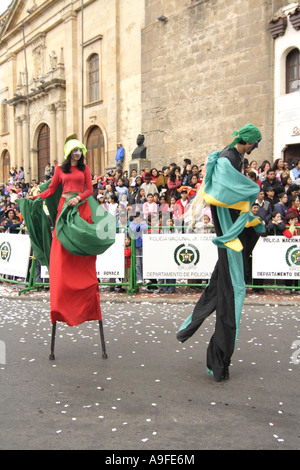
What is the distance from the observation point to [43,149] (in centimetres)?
3272

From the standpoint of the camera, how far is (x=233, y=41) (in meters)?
16.5

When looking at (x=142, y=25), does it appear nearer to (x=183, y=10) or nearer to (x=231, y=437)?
(x=183, y=10)

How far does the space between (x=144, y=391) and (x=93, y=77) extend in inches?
986

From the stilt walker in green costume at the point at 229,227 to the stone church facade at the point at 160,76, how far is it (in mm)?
10993

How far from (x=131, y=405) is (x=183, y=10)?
59.0 feet

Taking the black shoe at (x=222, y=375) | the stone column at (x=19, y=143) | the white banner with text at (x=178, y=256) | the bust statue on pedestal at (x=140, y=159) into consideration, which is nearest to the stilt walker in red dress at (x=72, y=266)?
the black shoe at (x=222, y=375)

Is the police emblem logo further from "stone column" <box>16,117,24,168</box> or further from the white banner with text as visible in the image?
"stone column" <box>16,117,24,168</box>

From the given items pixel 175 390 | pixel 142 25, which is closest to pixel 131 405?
pixel 175 390

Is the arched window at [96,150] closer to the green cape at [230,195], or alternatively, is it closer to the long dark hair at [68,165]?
the long dark hair at [68,165]

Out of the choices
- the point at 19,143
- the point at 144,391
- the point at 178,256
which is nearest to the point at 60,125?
the point at 19,143

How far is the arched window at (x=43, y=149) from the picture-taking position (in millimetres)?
32000

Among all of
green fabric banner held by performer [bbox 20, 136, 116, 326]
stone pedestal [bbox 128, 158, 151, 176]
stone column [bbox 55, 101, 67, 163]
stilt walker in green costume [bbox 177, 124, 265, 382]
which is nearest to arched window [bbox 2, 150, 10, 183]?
stone column [bbox 55, 101, 67, 163]

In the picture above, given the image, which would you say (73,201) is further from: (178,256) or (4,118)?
(4,118)
